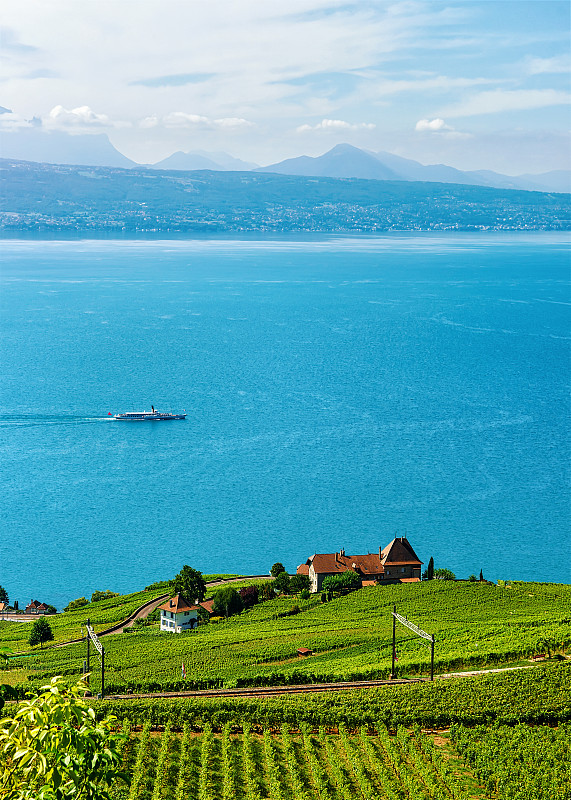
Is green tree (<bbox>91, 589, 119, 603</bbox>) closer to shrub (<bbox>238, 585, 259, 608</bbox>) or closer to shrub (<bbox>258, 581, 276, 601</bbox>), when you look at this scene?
shrub (<bbox>238, 585, 259, 608</bbox>)

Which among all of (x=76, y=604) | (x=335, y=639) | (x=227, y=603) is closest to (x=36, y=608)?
(x=76, y=604)

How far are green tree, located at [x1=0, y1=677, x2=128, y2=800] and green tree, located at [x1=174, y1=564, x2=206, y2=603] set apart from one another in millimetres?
45157

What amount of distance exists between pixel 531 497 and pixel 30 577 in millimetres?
45290

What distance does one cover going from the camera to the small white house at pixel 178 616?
50656mm

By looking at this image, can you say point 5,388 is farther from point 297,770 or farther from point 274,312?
point 297,770

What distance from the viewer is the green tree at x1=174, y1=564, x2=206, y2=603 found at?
52688mm

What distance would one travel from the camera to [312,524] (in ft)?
222

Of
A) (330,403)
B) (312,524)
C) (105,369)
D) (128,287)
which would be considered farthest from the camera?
(128,287)

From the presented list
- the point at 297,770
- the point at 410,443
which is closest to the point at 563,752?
the point at 297,770

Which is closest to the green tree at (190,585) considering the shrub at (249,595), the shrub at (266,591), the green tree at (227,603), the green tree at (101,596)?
the green tree at (227,603)

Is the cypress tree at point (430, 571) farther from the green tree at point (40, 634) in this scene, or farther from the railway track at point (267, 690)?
the green tree at point (40, 634)

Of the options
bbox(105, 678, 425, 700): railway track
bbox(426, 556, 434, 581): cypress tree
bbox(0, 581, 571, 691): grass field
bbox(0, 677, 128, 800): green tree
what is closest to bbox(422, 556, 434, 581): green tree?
bbox(426, 556, 434, 581): cypress tree

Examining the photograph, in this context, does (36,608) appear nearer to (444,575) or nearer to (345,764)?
(444,575)

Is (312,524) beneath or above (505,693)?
beneath
